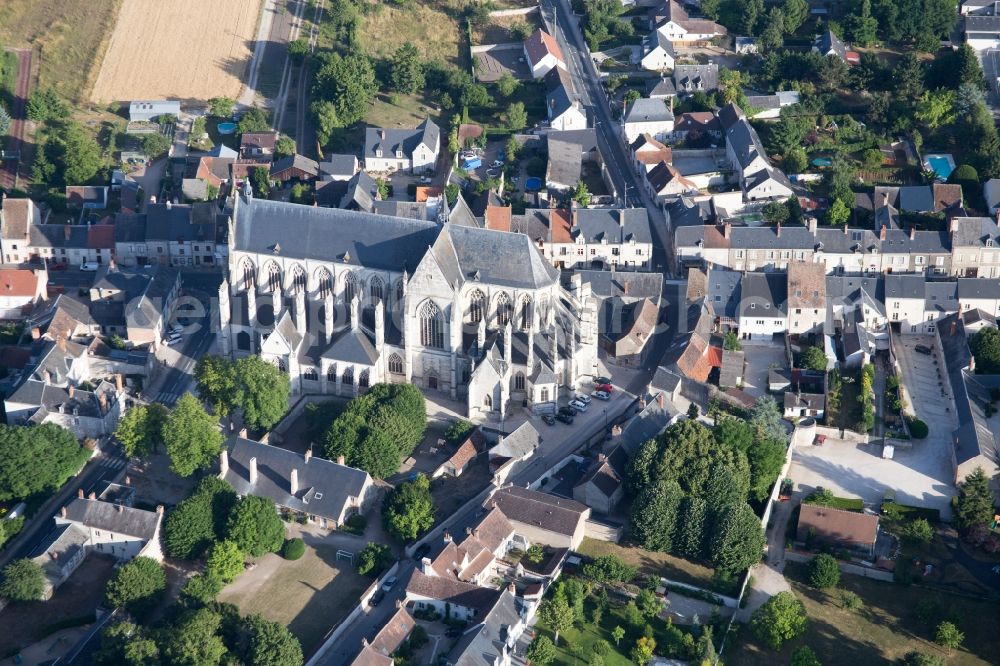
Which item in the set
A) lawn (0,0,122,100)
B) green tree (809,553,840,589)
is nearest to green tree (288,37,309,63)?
lawn (0,0,122,100)

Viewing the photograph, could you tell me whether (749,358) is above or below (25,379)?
above

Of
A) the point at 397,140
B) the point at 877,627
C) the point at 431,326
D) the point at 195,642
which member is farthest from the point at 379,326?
the point at 877,627

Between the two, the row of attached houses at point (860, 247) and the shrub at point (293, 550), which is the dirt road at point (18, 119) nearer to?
the shrub at point (293, 550)

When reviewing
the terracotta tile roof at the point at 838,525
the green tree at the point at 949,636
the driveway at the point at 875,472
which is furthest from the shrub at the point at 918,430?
the green tree at the point at 949,636

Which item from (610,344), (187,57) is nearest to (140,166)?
(187,57)

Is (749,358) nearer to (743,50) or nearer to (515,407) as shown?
(515,407)

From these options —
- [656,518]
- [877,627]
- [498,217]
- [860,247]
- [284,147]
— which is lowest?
[877,627]

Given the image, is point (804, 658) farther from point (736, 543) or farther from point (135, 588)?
point (135, 588)
